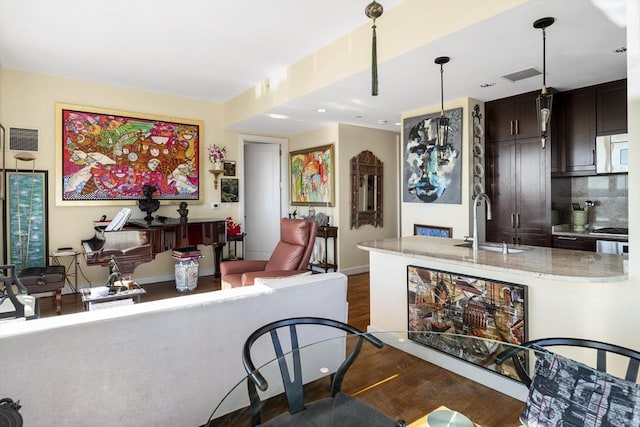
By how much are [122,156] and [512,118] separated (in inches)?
201

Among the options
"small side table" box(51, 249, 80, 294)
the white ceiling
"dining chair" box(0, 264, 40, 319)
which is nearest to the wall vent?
the white ceiling

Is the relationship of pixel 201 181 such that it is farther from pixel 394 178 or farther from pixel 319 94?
pixel 394 178

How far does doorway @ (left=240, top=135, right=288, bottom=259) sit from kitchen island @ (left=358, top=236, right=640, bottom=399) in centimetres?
389

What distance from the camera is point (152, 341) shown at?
1.78 metres

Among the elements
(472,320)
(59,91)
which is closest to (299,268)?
(472,320)

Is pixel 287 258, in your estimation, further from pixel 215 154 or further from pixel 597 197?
pixel 597 197

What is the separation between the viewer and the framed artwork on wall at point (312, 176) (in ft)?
19.3

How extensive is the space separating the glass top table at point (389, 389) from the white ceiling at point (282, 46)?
2.21 metres

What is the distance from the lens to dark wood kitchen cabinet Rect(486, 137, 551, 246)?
13.4ft

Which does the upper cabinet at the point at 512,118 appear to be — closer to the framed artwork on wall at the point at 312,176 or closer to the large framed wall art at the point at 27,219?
the framed artwork on wall at the point at 312,176

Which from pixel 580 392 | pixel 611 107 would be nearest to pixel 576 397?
pixel 580 392

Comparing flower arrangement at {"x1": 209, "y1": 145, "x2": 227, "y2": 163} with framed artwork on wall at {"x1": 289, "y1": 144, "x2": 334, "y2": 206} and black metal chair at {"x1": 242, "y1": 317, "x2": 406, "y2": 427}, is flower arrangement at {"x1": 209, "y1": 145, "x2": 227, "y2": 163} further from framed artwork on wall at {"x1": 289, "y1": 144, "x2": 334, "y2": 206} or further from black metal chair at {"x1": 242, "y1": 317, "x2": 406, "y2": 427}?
black metal chair at {"x1": 242, "y1": 317, "x2": 406, "y2": 427}

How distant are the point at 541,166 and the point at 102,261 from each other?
4.92m

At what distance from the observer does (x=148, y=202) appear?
16.5 ft
